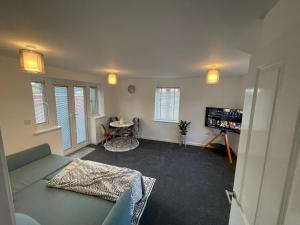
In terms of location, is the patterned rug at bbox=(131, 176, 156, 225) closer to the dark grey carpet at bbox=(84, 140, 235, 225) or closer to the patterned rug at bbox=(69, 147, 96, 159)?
the dark grey carpet at bbox=(84, 140, 235, 225)

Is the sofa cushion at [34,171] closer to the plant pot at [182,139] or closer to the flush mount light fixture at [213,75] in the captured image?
the flush mount light fixture at [213,75]

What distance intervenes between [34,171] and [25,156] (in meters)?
0.42

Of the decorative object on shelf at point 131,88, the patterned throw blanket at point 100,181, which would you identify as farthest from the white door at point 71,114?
the patterned throw blanket at point 100,181

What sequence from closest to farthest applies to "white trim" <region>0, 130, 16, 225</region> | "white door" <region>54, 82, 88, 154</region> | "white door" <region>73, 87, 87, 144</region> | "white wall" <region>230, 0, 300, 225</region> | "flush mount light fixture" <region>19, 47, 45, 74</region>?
"white trim" <region>0, 130, 16, 225</region>, "white wall" <region>230, 0, 300, 225</region>, "flush mount light fixture" <region>19, 47, 45, 74</region>, "white door" <region>54, 82, 88, 154</region>, "white door" <region>73, 87, 87, 144</region>

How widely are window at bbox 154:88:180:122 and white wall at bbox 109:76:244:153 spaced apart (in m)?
0.17

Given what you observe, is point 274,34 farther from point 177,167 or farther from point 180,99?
point 180,99

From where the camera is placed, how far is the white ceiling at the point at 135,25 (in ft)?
3.08

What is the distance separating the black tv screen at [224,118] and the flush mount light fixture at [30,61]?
156 inches

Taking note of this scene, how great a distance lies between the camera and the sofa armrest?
46.2 inches

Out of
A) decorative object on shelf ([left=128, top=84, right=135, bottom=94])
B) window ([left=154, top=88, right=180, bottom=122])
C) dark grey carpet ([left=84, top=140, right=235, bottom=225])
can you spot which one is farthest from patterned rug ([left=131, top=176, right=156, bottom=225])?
decorative object on shelf ([left=128, top=84, right=135, bottom=94])

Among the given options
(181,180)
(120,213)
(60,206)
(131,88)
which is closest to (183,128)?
(181,180)

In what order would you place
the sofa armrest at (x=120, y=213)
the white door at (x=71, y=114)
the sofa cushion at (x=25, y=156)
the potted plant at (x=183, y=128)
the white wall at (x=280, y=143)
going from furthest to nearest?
1. the potted plant at (x=183, y=128)
2. the white door at (x=71, y=114)
3. the sofa cushion at (x=25, y=156)
4. the sofa armrest at (x=120, y=213)
5. the white wall at (x=280, y=143)

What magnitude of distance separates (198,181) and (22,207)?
2.69 metres

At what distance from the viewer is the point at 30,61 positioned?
67.7 inches
